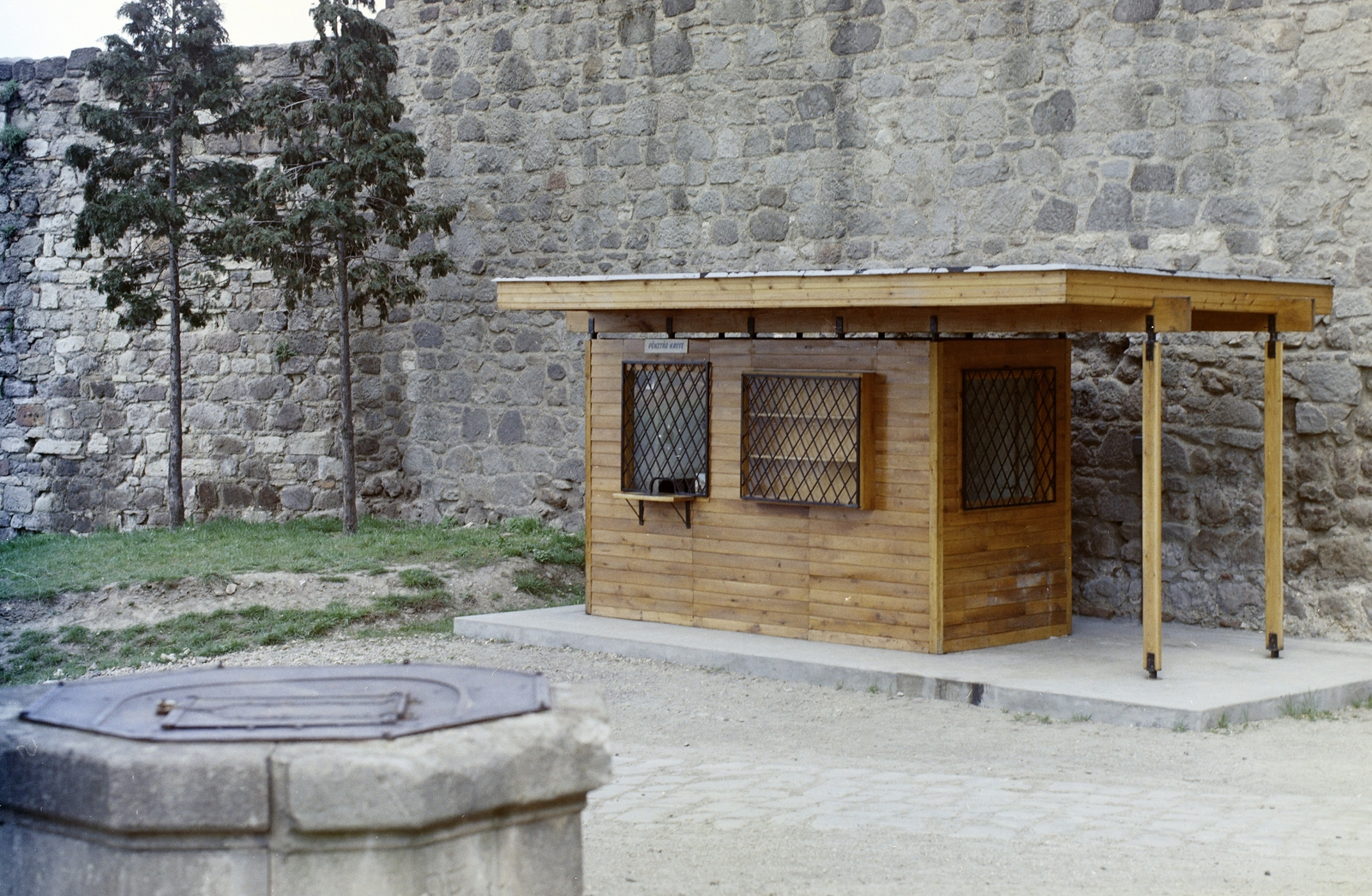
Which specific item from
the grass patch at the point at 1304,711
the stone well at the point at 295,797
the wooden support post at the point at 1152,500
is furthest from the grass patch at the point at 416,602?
the stone well at the point at 295,797

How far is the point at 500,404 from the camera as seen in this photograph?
12.4 m

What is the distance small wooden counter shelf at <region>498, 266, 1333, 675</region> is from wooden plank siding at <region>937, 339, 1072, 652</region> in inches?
0.5

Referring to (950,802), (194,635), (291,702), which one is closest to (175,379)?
(194,635)

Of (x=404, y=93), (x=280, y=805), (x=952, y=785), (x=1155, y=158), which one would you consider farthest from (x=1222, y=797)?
(x=404, y=93)

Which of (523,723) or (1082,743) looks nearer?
(523,723)

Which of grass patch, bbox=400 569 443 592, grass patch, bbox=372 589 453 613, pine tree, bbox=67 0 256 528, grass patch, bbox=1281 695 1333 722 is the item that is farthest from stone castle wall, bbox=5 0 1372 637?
grass patch, bbox=372 589 453 613

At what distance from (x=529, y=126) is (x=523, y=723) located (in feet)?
30.2

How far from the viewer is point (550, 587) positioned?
10.5m

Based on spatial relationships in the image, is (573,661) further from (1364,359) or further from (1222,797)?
(1364,359)

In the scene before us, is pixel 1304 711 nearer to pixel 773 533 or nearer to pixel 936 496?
pixel 936 496

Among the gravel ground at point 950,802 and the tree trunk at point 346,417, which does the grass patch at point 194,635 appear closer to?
the gravel ground at point 950,802

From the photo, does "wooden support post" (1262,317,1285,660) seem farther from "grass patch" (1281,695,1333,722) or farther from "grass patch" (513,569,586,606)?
"grass patch" (513,569,586,606)

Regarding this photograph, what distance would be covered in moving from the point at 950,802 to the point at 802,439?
3.25 meters

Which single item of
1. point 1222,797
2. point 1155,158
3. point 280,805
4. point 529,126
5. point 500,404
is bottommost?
point 1222,797
